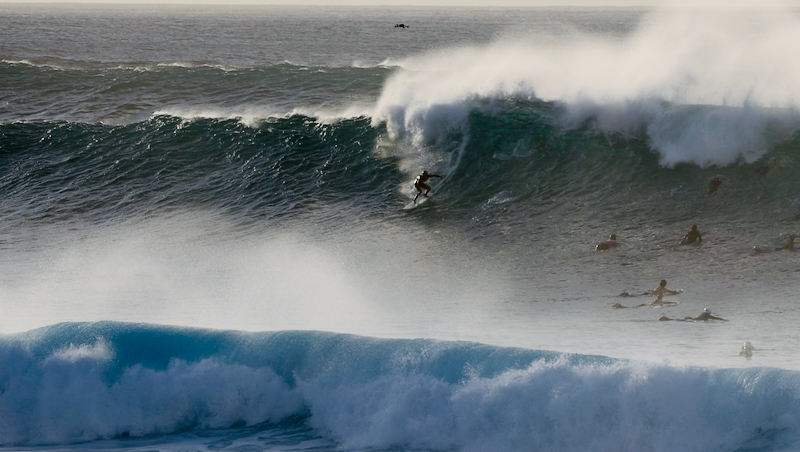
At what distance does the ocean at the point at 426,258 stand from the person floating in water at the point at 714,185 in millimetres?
209

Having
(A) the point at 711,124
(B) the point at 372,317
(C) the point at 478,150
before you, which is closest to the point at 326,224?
(C) the point at 478,150

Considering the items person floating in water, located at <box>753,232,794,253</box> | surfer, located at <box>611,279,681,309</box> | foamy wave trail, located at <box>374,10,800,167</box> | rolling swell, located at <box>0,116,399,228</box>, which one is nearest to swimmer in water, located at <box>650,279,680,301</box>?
surfer, located at <box>611,279,681,309</box>

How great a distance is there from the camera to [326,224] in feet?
49.3

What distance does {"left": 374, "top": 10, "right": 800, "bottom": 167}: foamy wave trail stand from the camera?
48.9 ft

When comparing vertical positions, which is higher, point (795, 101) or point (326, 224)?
point (795, 101)

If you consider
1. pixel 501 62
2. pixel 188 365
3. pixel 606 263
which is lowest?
pixel 188 365

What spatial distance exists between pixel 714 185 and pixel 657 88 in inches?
123

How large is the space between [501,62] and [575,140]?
425cm

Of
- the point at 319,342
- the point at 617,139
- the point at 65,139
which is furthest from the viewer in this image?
the point at 65,139

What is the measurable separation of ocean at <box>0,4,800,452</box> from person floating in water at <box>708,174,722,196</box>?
21 centimetres

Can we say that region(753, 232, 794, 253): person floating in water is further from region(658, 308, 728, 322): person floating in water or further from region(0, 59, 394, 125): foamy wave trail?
region(0, 59, 394, 125): foamy wave trail

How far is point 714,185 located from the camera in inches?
550

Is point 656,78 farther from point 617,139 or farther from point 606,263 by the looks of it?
point 606,263

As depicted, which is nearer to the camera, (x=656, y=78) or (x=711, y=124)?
(x=711, y=124)
